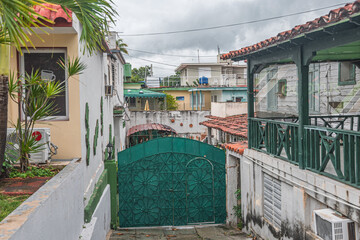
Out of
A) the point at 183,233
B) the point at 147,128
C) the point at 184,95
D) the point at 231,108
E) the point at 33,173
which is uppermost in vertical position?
the point at 184,95

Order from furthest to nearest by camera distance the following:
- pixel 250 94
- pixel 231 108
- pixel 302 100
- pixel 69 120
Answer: pixel 231 108 → pixel 250 94 → pixel 69 120 → pixel 302 100

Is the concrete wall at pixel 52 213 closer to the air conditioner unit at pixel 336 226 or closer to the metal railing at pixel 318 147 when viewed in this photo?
the air conditioner unit at pixel 336 226

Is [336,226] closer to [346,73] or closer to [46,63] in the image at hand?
[46,63]

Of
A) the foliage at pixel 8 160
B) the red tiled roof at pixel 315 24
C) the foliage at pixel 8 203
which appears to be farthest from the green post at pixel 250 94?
the foliage at pixel 8 203

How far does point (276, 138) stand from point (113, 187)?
5881 millimetres

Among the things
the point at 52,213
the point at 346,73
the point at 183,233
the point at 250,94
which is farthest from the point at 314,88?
the point at 52,213

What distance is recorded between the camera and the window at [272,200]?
8078 mm

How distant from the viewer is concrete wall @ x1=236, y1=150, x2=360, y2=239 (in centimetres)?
543

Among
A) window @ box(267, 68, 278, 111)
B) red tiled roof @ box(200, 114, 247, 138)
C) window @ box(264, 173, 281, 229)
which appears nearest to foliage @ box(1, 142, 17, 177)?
window @ box(264, 173, 281, 229)

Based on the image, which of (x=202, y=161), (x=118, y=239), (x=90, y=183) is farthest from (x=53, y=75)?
(x=202, y=161)

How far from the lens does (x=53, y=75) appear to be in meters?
7.12

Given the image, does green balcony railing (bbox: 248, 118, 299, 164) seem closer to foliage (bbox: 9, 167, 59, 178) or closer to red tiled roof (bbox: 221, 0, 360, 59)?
red tiled roof (bbox: 221, 0, 360, 59)

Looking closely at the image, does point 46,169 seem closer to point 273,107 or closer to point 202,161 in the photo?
point 202,161

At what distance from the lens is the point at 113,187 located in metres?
11.7
